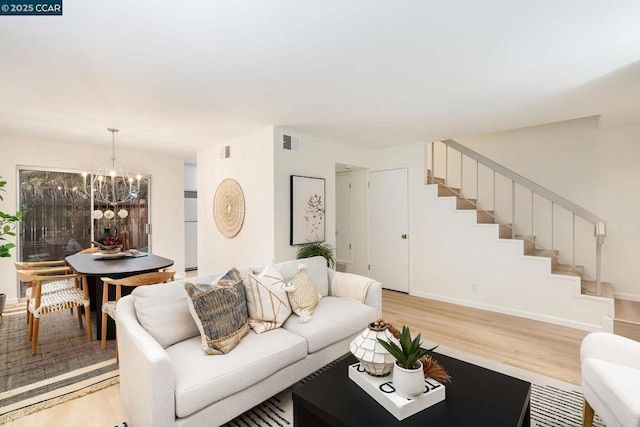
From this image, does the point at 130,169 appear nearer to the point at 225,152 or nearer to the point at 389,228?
the point at 225,152

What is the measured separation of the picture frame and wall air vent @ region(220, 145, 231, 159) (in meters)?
1.24

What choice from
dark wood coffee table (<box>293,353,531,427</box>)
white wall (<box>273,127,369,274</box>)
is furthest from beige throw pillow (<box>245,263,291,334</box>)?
white wall (<box>273,127,369,274</box>)

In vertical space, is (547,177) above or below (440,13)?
below

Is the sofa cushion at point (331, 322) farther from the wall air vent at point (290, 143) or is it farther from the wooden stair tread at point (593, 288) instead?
the wooden stair tread at point (593, 288)

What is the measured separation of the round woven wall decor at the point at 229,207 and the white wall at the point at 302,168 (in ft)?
2.35

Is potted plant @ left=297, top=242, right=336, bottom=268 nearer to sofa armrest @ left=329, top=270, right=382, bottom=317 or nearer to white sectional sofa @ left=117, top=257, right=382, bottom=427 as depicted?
sofa armrest @ left=329, top=270, right=382, bottom=317

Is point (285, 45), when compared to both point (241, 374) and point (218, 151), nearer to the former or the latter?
point (241, 374)

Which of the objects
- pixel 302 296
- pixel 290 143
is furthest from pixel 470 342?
pixel 290 143

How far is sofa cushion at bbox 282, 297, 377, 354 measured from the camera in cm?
224

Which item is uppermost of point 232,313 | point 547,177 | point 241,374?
point 547,177

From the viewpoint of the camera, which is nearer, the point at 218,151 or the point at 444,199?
the point at 444,199

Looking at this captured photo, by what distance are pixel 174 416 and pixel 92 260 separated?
285 centimetres

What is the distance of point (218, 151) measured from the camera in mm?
4797

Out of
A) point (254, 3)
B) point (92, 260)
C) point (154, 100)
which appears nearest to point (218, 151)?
point (154, 100)
